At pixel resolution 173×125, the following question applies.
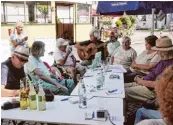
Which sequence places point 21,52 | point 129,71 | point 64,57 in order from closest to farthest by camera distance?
point 21,52
point 129,71
point 64,57

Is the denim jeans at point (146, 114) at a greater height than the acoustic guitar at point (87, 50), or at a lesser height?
lesser

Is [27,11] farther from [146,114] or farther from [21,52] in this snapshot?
[146,114]

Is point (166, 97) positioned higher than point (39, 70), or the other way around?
point (166, 97)

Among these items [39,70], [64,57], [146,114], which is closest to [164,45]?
[146,114]

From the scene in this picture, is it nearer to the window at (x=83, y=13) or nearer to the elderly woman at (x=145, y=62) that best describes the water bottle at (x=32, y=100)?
the elderly woman at (x=145, y=62)

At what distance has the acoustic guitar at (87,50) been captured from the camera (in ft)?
18.1

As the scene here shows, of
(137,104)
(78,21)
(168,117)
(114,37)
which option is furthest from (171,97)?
(78,21)

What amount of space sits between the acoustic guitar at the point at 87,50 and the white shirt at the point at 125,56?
0.76m

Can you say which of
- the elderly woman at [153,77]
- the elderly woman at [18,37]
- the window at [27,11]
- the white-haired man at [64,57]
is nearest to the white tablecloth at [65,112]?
the elderly woman at [153,77]

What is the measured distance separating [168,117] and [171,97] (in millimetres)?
89

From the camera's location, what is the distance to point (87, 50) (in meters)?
5.68

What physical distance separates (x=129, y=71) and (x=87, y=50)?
156 cm

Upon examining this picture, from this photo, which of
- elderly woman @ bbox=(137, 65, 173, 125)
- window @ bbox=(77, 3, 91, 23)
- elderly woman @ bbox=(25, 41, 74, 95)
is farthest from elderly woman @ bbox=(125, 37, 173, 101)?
window @ bbox=(77, 3, 91, 23)

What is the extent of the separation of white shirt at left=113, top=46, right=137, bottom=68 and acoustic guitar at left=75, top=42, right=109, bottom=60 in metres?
0.76
